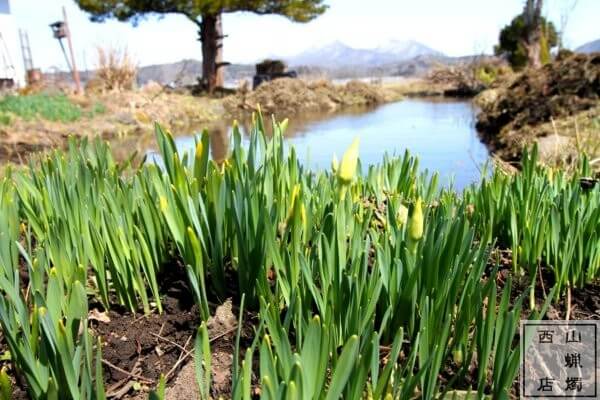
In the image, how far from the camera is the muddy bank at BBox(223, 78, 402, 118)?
16.0 metres

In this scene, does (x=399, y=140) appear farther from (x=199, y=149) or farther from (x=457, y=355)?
(x=457, y=355)

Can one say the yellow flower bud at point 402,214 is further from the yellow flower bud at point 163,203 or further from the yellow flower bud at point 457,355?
the yellow flower bud at point 163,203

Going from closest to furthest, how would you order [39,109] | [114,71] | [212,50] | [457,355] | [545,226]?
[457,355]
[545,226]
[39,109]
[114,71]
[212,50]

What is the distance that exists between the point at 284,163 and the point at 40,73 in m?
19.8

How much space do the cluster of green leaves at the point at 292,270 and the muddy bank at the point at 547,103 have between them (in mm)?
5046

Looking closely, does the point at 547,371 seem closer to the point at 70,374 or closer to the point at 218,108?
the point at 70,374

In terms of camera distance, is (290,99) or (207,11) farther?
(207,11)

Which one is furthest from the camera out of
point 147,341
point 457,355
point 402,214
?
point 402,214

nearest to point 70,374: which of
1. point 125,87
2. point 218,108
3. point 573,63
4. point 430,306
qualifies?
point 430,306

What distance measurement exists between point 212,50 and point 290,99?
5142 millimetres

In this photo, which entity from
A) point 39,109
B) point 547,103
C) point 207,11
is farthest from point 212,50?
point 547,103

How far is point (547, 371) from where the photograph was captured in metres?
1.06

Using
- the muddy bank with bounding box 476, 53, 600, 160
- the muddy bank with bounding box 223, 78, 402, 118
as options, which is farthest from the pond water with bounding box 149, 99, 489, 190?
the muddy bank with bounding box 223, 78, 402, 118

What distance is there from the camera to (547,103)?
7871 millimetres
